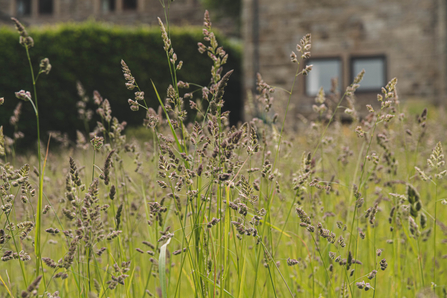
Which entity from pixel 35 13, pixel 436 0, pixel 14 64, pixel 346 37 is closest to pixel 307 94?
pixel 346 37

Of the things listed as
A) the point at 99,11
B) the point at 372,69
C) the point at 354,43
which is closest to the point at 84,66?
the point at 354,43

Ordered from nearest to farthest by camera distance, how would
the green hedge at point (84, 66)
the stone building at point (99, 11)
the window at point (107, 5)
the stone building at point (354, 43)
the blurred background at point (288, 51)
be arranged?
the green hedge at point (84, 66) < the blurred background at point (288, 51) < the stone building at point (354, 43) < the stone building at point (99, 11) < the window at point (107, 5)

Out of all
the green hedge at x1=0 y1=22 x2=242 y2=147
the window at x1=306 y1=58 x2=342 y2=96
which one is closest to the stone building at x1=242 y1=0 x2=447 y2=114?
the window at x1=306 y1=58 x2=342 y2=96

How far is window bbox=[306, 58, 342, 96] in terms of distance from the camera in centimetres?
1184

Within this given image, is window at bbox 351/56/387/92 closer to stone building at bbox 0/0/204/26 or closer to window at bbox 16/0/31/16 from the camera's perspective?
stone building at bbox 0/0/204/26

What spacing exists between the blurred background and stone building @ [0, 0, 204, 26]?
5294 mm

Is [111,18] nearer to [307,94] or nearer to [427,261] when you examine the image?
[307,94]

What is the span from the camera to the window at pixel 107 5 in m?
17.5

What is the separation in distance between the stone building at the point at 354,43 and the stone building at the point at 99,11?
555 centimetres

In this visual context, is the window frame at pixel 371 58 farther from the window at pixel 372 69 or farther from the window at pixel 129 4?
the window at pixel 129 4

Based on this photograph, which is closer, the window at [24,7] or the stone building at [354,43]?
the stone building at [354,43]

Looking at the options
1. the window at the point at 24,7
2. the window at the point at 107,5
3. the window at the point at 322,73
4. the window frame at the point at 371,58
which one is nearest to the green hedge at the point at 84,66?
the window at the point at 322,73

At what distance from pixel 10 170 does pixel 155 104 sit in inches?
409

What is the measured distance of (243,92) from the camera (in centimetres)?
1265
